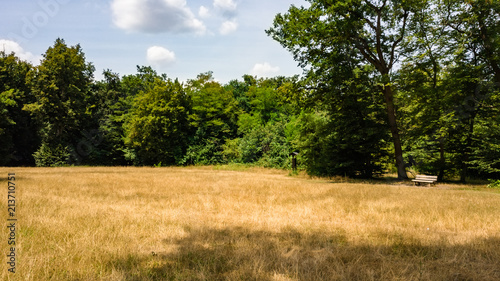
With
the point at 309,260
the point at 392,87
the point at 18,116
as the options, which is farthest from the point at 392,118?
the point at 18,116

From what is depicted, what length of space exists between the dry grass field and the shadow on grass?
2cm

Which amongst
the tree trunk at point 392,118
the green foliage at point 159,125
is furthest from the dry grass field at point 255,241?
the green foliage at point 159,125

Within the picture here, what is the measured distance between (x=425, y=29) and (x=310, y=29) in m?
9.47

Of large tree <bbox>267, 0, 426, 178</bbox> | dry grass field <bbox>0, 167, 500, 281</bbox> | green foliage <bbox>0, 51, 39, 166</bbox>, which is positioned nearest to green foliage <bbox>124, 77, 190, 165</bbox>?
green foliage <bbox>0, 51, 39, 166</bbox>

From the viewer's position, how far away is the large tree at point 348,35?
745 inches

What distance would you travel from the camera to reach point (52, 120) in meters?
41.6

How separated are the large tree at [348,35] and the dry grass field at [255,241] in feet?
43.9

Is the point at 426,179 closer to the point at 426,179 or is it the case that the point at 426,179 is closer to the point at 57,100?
the point at 426,179

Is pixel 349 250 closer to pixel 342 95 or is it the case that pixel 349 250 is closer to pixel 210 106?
pixel 342 95

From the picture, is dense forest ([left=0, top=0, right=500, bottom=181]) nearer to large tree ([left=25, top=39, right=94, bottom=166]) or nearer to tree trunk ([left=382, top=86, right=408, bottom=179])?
tree trunk ([left=382, top=86, right=408, bottom=179])

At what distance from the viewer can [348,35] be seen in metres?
19.3

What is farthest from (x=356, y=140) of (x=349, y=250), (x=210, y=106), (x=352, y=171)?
(x=210, y=106)

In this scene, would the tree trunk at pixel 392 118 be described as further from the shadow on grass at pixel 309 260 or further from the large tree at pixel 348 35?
the shadow on grass at pixel 309 260

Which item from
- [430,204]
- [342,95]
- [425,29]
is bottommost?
[430,204]
